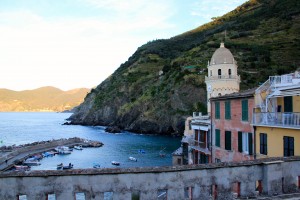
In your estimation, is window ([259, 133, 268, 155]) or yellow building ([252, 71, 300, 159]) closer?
yellow building ([252, 71, 300, 159])

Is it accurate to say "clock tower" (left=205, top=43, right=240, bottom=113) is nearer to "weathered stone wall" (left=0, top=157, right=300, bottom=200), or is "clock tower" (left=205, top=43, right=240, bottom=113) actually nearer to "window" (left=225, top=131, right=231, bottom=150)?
"window" (left=225, top=131, right=231, bottom=150)

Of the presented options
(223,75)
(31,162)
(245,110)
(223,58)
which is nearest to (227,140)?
(245,110)

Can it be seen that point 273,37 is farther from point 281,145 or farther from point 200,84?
Result: point 281,145

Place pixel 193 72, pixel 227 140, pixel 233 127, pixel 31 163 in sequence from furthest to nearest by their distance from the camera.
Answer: pixel 193 72, pixel 31 163, pixel 227 140, pixel 233 127

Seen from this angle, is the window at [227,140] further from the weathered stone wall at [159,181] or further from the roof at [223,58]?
the roof at [223,58]

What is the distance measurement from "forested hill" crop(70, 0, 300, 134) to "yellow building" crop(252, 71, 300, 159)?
64.9m

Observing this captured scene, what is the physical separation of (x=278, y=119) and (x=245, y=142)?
5130mm

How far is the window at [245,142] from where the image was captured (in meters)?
23.7

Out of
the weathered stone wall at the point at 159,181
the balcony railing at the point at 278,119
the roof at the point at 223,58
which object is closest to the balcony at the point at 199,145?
the balcony railing at the point at 278,119

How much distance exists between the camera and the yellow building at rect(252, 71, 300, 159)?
18.6 metres

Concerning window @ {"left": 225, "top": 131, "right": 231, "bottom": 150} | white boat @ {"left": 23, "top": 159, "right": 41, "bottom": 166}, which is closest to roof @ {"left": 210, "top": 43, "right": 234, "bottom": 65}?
window @ {"left": 225, "top": 131, "right": 231, "bottom": 150}

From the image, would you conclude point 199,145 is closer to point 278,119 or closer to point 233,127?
point 233,127

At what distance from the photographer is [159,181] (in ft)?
31.9

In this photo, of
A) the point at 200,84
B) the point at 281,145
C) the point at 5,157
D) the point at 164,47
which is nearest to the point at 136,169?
the point at 281,145
